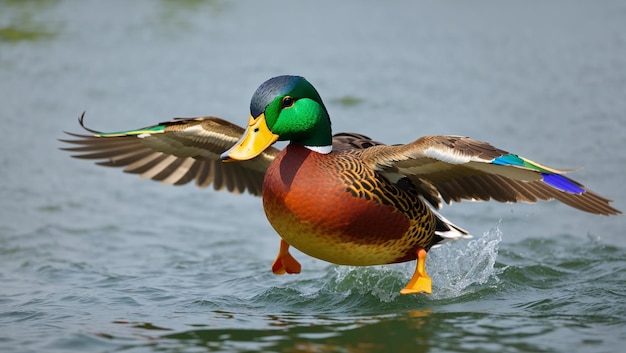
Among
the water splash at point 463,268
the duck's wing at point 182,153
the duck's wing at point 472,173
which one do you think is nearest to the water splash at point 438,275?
the water splash at point 463,268

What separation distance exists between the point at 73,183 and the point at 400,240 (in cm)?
517

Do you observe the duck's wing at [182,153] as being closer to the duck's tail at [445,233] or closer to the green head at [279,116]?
the green head at [279,116]

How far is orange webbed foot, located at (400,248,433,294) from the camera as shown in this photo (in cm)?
650

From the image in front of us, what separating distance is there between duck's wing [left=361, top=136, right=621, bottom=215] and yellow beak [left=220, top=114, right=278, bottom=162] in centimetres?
77

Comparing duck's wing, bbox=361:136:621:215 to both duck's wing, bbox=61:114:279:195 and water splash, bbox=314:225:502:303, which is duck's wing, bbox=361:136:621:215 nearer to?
water splash, bbox=314:225:502:303

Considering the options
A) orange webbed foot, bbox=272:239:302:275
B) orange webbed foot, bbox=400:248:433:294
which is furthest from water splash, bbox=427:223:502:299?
orange webbed foot, bbox=272:239:302:275

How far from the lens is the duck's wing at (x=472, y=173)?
19.1 ft

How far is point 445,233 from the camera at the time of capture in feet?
22.6

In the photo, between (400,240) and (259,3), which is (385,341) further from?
(259,3)

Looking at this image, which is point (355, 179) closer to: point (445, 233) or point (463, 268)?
point (445, 233)

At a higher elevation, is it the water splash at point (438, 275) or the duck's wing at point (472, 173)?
the duck's wing at point (472, 173)

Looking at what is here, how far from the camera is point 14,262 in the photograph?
8.35m

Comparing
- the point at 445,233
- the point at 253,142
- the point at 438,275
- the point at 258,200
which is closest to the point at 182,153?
the point at 253,142

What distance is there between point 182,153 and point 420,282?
205 centimetres
